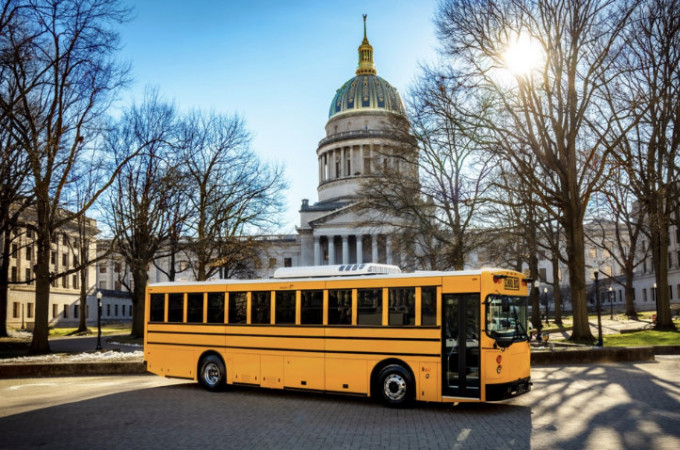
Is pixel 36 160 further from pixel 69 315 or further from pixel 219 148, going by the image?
pixel 69 315

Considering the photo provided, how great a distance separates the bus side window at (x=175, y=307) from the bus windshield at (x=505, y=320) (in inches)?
352

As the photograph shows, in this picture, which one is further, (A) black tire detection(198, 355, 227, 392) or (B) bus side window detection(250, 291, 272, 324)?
(A) black tire detection(198, 355, 227, 392)

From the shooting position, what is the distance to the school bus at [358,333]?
1316 cm

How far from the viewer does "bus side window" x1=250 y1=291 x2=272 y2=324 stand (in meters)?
16.1

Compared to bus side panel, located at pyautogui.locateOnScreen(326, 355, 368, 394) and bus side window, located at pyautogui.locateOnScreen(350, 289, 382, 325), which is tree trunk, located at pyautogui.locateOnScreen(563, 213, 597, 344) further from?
bus side panel, located at pyautogui.locateOnScreen(326, 355, 368, 394)

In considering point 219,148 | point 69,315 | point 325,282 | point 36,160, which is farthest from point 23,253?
point 325,282

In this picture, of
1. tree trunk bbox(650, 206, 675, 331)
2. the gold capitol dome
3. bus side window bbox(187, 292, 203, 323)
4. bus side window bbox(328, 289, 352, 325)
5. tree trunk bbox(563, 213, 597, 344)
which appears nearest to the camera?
bus side window bbox(328, 289, 352, 325)

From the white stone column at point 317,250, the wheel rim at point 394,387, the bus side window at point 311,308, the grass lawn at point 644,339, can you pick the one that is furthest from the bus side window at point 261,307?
the white stone column at point 317,250

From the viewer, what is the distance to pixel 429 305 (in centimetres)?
1363

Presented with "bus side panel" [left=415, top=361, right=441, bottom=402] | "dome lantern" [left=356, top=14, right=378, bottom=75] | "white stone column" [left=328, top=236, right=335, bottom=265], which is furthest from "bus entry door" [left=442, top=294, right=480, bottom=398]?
"dome lantern" [left=356, top=14, right=378, bottom=75]

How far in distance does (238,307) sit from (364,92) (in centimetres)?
9824

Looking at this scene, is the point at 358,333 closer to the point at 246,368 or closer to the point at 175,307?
the point at 246,368

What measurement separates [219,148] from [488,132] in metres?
17.7

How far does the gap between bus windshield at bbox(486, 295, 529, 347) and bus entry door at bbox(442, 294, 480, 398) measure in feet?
0.93
